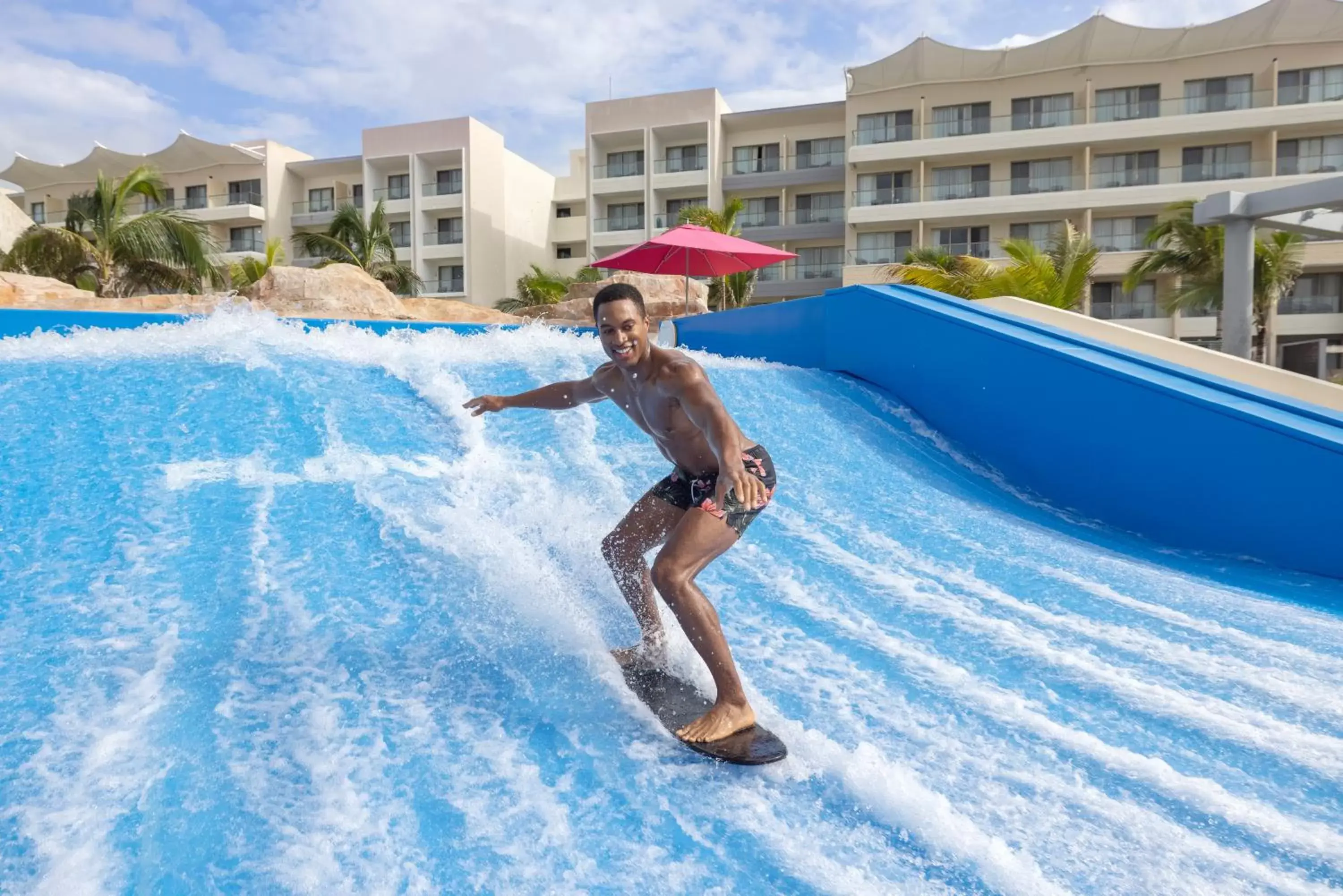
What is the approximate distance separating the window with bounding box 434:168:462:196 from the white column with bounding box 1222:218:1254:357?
28465 mm

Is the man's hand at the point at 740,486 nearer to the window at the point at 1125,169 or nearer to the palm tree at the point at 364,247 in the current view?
the window at the point at 1125,169

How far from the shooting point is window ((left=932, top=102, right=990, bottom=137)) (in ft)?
90.6

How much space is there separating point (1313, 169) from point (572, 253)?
2640 cm

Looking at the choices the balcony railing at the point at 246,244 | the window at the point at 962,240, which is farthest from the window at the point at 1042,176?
the balcony railing at the point at 246,244

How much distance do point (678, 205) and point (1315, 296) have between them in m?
20.3

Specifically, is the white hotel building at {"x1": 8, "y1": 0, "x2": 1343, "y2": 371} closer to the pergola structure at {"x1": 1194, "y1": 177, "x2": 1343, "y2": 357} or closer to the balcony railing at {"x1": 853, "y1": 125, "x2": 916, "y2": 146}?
the balcony railing at {"x1": 853, "y1": 125, "x2": 916, "y2": 146}

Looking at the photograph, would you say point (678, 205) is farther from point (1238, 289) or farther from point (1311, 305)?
point (1238, 289)

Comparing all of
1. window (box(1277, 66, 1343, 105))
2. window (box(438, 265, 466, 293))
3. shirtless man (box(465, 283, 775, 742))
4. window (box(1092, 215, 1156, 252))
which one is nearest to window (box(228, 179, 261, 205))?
window (box(438, 265, 466, 293))

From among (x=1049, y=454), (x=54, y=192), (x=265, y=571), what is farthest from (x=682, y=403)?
(x=54, y=192)

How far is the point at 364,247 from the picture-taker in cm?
3058

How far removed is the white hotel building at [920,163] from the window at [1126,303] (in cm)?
5

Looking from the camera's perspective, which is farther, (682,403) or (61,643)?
(61,643)

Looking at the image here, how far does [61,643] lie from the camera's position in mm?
2875

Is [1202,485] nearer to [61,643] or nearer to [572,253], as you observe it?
[61,643]
